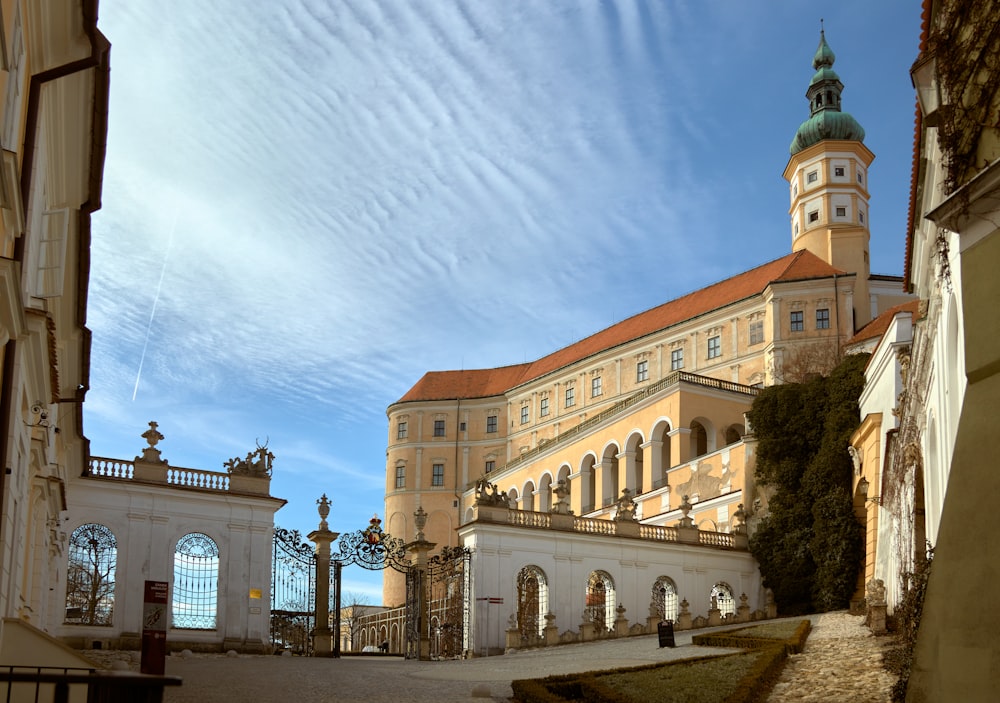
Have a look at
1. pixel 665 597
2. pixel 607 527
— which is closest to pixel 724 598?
pixel 665 597

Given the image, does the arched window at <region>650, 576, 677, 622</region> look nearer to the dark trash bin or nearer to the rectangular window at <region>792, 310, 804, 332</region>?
the dark trash bin

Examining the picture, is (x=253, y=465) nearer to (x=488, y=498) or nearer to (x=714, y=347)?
(x=488, y=498)

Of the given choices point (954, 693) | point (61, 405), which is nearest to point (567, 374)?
point (61, 405)

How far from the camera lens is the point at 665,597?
129 ft

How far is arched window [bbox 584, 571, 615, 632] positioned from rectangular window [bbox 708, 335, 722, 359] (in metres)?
32.1

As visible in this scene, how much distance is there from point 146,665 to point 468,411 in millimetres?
74910

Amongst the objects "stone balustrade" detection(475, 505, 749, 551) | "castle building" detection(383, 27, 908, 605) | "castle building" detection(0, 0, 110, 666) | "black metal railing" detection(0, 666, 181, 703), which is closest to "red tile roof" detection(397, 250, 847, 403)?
"castle building" detection(383, 27, 908, 605)

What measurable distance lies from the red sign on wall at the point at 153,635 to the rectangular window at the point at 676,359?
193ft

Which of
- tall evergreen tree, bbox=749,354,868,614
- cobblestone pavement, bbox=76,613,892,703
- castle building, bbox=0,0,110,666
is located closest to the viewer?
castle building, bbox=0,0,110,666

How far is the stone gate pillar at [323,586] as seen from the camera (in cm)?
3198

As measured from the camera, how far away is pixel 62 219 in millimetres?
15797

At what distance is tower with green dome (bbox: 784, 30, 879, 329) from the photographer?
7088 centimetres

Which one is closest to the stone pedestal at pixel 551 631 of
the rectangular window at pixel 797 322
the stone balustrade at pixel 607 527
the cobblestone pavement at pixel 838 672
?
the stone balustrade at pixel 607 527

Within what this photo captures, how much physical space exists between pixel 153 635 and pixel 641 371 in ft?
202
